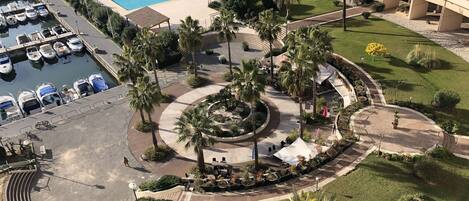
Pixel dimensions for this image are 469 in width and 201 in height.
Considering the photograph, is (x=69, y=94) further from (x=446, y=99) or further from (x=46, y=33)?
(x=446, y=99)

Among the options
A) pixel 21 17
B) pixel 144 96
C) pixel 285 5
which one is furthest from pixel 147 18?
pixel 21 17

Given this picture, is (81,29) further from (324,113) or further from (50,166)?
(324,113)

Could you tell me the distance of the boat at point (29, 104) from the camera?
2495 inches

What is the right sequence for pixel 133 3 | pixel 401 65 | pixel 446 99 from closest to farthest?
pixel 446 99
pixel 401 65
pixel 133 3

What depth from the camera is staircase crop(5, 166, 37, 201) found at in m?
46.5

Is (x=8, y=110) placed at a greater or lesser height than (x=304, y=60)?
lesser

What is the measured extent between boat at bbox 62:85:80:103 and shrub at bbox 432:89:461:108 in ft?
159

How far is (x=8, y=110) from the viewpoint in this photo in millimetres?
63188

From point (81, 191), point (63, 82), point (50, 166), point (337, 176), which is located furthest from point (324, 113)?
point (63, 82)

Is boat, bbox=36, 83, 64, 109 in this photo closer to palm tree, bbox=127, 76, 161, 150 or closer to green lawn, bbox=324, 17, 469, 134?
palm tree, bbox=127, 76, 161, 150

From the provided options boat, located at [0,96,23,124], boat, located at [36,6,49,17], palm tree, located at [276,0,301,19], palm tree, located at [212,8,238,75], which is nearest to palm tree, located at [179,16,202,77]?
palm tree, located at [212,8,238,75]

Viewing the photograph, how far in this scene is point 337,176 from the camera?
4300 cm

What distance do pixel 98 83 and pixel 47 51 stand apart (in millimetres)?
17121

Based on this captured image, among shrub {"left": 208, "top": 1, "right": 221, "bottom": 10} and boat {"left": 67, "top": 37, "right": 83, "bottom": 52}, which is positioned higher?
shrub {"left": 208, "top": 1, "right": 221, "bottom": 10}
